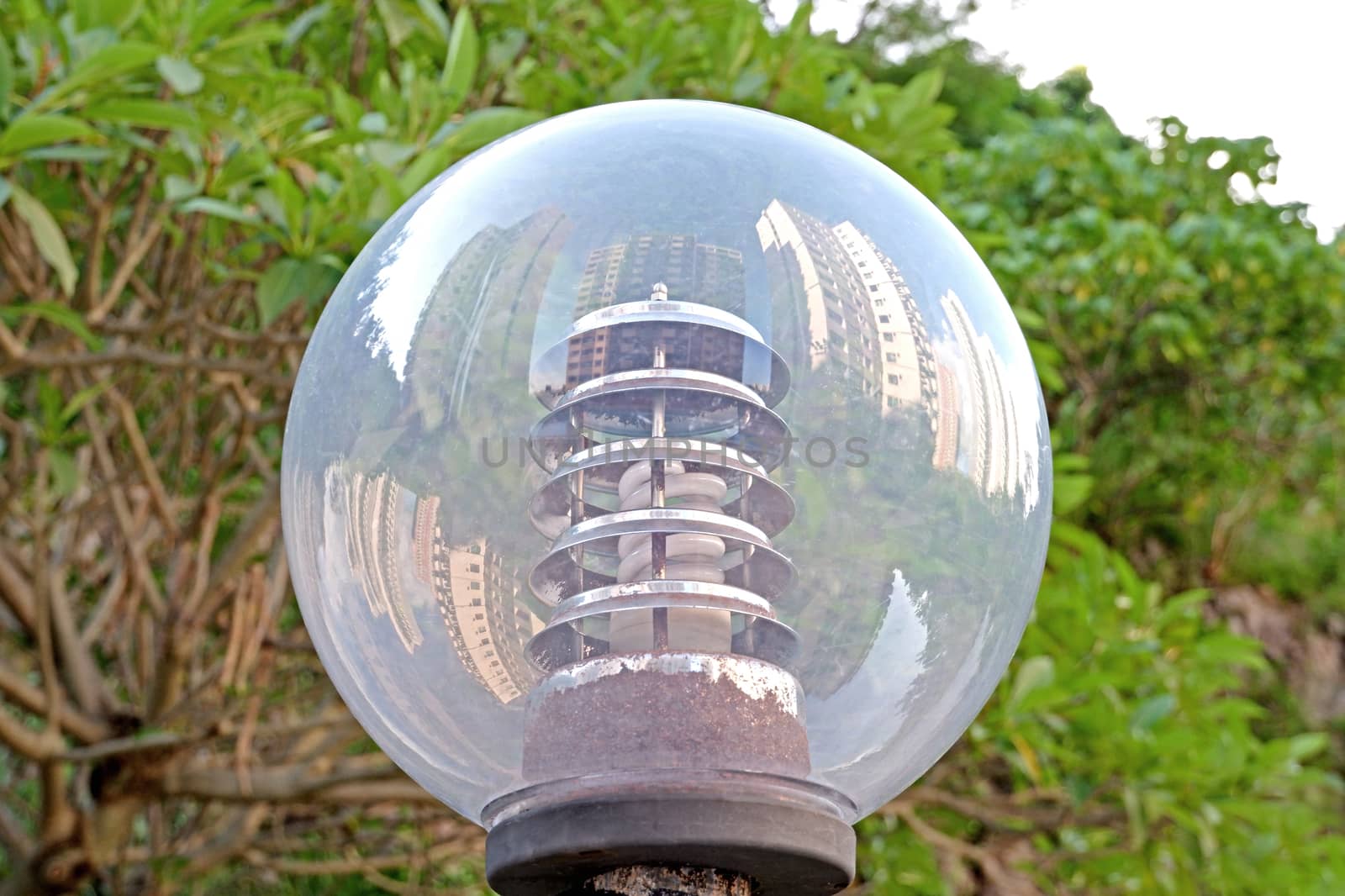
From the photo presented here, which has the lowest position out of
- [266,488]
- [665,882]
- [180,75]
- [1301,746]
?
[1301,746]

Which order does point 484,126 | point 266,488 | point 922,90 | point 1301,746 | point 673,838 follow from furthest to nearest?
1. point 1301,746
2. point 266,488
3. point 922,90
4. point 484,126
5. point 673,838

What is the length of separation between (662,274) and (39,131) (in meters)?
0.84

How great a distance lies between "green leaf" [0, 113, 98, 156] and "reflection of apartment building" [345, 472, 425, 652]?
74cm

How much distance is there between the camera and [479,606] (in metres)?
0.79

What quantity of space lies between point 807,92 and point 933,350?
4.56 feet

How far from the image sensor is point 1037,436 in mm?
863

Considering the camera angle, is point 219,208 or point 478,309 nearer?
point 478,309

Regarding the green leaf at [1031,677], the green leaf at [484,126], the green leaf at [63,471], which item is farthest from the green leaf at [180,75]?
the green leaf at [1031,677]

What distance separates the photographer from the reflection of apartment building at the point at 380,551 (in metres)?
0.79

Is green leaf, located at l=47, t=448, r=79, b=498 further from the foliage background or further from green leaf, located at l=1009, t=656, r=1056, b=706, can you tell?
green leaf, located at l=1009, t=656, r=1056, b=706

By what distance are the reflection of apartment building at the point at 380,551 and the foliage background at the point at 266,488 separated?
71cm

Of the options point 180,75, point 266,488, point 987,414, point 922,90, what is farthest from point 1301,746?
point 180,75

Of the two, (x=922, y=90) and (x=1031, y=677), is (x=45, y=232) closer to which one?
(x=922, y=90)

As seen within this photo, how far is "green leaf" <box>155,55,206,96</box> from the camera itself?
1481mm
